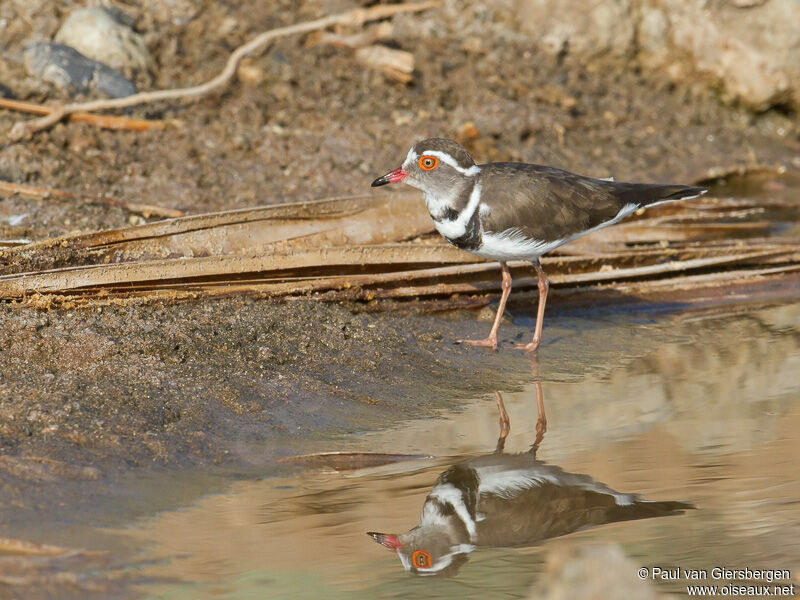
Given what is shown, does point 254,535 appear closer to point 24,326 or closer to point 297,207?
point 24,326

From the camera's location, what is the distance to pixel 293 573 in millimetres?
3848

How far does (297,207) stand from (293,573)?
3.47m

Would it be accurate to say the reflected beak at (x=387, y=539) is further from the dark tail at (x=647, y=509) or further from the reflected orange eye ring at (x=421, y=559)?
the dark tail at (x=647, y=509)

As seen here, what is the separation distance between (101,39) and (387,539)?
6.71 meters

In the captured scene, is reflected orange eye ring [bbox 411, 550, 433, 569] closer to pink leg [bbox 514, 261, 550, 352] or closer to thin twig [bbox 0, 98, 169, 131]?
pink leg [bbox 514, 261, 550, 352]

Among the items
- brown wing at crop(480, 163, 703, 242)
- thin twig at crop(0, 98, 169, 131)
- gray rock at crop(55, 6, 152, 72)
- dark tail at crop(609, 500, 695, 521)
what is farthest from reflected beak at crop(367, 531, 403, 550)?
gray rock at crop(55, 6, 152, 72)

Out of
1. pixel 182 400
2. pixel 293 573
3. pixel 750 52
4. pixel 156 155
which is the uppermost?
pixel 750 52

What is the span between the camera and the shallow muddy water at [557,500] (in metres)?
3.84

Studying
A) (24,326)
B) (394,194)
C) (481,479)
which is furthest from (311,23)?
(481,479)

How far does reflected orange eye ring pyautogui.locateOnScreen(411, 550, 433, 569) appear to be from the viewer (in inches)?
155

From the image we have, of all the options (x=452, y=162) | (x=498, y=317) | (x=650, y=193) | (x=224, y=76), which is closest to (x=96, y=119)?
(x=224, y=76)

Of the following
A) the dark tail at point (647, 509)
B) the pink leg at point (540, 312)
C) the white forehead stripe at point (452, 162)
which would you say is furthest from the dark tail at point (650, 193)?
the dark tail at point (647, 509)

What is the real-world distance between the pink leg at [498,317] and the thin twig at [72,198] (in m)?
2.50

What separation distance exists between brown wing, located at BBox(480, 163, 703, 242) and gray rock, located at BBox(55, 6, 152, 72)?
13.9ft
